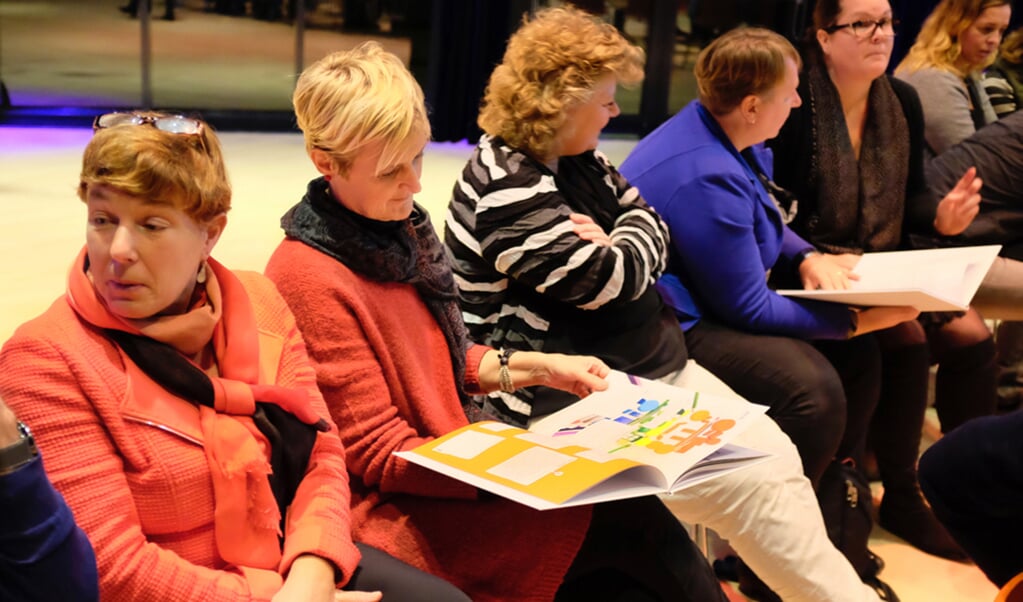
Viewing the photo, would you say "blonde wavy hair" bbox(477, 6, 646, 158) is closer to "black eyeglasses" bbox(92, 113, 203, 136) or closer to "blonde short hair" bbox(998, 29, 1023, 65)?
"black eyeglasses" bbox(92, 113, 203, 136)

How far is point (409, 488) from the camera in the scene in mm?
1612

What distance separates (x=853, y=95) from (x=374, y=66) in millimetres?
1716

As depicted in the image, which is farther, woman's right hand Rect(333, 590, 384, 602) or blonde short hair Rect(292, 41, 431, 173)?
blonde short hair Rect(292, 41, 431, 173)

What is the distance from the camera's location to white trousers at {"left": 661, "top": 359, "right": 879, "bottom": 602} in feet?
6.66

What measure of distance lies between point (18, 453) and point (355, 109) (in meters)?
0.81

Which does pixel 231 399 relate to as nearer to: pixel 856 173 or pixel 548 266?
pixel 548 266

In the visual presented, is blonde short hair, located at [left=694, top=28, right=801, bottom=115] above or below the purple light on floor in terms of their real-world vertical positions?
above

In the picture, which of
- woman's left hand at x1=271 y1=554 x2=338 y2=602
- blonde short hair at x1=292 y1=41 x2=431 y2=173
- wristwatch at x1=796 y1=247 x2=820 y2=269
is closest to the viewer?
woman's left hand at x1=271 y1=554 x2=338 y2=602

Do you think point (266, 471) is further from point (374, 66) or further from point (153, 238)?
point (374, 66)

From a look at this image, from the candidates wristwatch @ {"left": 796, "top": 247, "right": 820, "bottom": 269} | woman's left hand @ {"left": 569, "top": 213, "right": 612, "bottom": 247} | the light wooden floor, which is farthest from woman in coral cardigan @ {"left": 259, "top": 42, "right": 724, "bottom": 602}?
wristwatch @ {"left": 796, "top": 247, "right": 820, "bottom": 269}

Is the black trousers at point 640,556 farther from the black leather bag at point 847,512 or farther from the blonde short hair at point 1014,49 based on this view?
→ the blonde short hair at point 1014,49

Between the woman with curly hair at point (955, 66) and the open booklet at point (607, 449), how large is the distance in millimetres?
1923

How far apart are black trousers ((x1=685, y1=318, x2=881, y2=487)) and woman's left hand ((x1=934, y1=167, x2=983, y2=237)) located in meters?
0.71

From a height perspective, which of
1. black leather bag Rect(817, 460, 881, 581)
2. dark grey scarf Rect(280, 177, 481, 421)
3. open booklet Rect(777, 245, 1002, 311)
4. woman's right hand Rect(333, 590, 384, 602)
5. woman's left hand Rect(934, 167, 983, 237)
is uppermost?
dark grey scarf Rect(280, 177, 481, 421)
